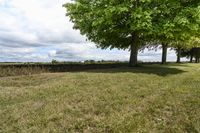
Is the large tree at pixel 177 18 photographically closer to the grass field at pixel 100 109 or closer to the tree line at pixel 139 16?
the tree line at pixel 139 16

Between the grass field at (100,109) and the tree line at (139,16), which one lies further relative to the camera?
the tree line at (139,16)

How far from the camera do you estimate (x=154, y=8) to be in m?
32.5

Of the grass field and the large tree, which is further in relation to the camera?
A: the large tree

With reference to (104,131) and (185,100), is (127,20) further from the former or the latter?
(104,131)

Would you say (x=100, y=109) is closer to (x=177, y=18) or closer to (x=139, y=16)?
(x=139, y=16)

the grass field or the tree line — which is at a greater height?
the tree line

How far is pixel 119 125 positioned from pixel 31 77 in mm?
15119

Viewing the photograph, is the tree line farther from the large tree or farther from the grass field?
the grass field

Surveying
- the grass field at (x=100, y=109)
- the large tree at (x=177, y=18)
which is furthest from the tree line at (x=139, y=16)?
the grass field at (x=100, y=109)

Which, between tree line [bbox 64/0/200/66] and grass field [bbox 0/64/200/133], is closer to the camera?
grass field [bbox 0/64/200/133]

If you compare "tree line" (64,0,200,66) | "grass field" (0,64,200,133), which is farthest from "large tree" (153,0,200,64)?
"grass field" (0,64,200,133)

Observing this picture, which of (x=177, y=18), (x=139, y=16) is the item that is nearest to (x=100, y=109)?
(x=139, y=16)

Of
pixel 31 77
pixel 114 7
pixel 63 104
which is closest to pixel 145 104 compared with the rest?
pixel 63 104

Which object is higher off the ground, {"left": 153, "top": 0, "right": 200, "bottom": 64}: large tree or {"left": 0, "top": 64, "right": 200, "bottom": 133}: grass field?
{"left": 153, "top": 0, "right": 200, "bottom": 64}: large tree
